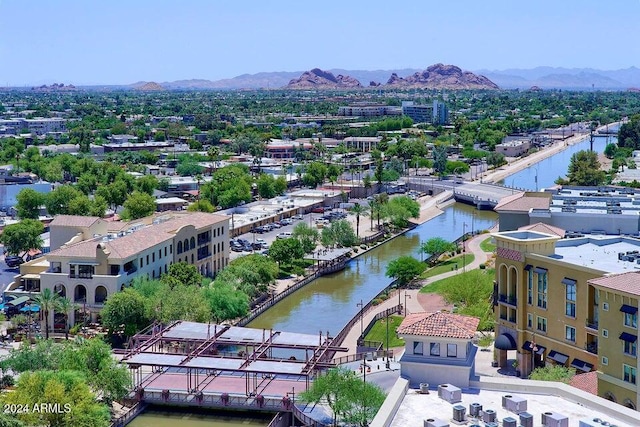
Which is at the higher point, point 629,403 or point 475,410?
point 475,410

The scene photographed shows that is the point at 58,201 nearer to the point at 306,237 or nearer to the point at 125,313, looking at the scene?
the point at 306,237

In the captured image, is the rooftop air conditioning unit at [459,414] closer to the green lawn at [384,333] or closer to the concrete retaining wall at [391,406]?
the concrete retaining wall at [391,406]

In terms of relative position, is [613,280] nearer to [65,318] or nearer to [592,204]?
[592,204]

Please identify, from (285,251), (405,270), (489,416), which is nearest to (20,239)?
(285,251)


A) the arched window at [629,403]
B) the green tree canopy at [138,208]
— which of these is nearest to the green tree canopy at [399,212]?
the green tree canopy at [138,208]

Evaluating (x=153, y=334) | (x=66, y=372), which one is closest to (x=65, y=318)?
(x=153, y=334)
